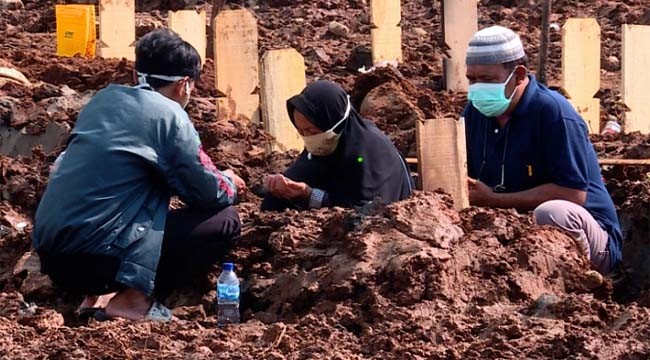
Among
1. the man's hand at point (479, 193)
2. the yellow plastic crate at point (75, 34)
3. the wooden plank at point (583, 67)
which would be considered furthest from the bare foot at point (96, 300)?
the yellow plastic crate at point (75, 34)

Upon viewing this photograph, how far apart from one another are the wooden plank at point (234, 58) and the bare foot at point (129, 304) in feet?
15.2

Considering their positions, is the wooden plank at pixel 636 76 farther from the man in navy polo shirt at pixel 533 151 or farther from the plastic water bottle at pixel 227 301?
the plastic water bottle at pixel 227 301

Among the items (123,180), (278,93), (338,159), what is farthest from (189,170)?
(278,93)

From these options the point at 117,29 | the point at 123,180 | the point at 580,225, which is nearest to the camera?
the point at 123,180

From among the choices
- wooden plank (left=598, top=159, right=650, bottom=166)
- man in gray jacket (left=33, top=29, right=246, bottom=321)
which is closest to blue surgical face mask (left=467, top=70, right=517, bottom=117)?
man in gray jacket (left=33, top=29, right=246, bottom=321)

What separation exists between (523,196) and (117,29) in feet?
21.1

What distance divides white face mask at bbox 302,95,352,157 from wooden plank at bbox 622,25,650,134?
15.6ft

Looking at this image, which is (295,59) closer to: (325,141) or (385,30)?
(385,30)

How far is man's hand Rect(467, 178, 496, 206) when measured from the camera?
6766mm

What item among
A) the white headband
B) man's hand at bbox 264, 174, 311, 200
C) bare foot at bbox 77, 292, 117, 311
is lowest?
bare foot at bbox 77, 292, 117, 311

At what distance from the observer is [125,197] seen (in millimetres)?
6090

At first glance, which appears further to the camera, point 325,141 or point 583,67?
point 583,67

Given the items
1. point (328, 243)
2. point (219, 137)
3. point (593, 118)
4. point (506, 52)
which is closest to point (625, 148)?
point (593, 118)

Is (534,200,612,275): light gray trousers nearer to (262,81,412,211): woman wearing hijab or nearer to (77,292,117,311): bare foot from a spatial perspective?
(262,81,412,211): woman wearing hijab
